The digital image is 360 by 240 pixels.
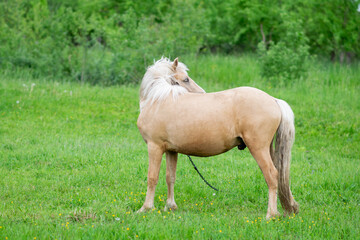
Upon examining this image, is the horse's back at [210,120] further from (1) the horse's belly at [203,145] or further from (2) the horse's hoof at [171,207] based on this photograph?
(2) the horse's hoof at [171,207]

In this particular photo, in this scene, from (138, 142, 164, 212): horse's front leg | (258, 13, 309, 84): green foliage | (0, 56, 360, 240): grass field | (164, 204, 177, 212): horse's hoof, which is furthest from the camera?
(258, 13, 309, 84): green foliage

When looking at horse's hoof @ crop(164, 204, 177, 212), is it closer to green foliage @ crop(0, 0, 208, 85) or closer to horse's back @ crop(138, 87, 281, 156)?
horse's back @ crop(138, 87, 281, 156)

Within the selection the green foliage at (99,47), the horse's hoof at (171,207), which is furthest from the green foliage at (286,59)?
the horse's hoof at (171,207)

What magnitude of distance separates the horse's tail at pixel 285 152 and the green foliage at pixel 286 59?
973cm

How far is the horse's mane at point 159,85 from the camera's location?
5352 mm

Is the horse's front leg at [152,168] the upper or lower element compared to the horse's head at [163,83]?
lower

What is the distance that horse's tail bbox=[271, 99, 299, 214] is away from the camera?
16.5 feet

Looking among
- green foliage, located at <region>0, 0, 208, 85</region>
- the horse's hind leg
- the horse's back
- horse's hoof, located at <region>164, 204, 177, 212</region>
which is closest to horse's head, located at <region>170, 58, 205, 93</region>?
the horse's back

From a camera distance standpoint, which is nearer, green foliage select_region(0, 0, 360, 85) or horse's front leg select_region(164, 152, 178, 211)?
horse's front leg select_region(164, 152, 178, 211)

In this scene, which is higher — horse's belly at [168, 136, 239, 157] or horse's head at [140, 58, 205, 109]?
horse's head at [140, 58, 205, 109]

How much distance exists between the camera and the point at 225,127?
5.00 metres

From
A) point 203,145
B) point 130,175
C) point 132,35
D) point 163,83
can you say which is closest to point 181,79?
point 163,83

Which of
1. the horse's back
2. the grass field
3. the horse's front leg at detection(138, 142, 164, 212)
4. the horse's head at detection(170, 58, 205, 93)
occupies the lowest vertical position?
the grass field

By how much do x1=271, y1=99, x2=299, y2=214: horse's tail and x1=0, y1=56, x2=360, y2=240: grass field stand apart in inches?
9.9
